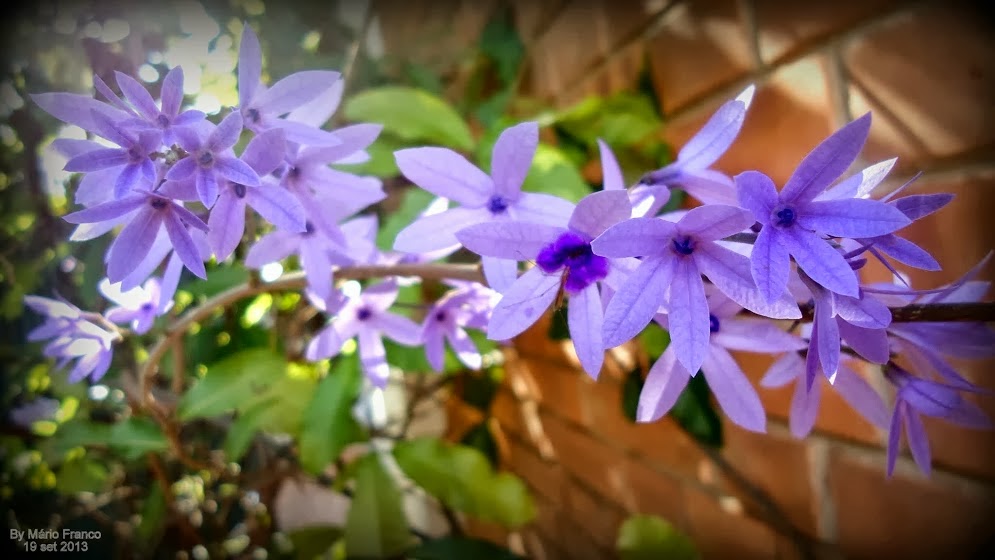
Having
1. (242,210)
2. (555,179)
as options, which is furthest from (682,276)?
(555,179)

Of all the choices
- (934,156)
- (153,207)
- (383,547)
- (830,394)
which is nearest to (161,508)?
(383,547)

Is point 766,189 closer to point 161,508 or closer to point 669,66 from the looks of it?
point 669,66

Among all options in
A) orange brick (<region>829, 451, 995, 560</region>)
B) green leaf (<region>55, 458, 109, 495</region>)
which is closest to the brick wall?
orange brick (<region>829, 451, 995, 560</region>)

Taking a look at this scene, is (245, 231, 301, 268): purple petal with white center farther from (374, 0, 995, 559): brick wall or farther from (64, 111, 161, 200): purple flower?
(374, 0, 995, 559): brick wall

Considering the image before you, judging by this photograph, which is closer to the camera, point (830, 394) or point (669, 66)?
point (830, 394)

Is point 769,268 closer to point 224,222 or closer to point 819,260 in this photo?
point 819,260

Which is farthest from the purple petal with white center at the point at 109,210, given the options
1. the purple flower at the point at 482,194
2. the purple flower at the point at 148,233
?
the purple flower at the point at 482,194

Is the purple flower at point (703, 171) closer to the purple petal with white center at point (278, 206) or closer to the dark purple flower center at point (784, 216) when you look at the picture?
the dark purple flower center at point (784, 216)
